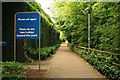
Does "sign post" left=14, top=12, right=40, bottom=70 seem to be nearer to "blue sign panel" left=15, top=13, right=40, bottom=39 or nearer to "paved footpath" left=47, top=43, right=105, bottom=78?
"blue sign panel" left=15, top=13, right=40, bottom=39

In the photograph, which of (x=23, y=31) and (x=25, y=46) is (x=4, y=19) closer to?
(x=25, y=46)

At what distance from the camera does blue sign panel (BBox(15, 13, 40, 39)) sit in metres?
6.04

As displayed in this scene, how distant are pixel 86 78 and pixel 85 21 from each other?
6.94 meters

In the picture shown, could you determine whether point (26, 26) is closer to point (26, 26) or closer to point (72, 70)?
point (26, 26)

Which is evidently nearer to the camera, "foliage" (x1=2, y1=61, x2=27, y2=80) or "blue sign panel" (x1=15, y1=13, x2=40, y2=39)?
"foliage" (x1=2, y1=61, x2=27, y2=80)

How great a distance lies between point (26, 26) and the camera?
605 centimetres

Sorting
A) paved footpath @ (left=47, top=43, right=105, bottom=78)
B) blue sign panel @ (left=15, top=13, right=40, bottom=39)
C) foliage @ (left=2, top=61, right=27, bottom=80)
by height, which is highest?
blue sign panel @ (left=15, top=13, right=40, bottom=39)

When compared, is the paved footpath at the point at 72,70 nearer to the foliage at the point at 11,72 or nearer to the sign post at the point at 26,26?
the foliage at the point at 11,72

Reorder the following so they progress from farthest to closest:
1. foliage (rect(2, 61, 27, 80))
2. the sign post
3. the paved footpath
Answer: the sign post
the paved footpath
foliage (rect(2, 61, 27, 80))

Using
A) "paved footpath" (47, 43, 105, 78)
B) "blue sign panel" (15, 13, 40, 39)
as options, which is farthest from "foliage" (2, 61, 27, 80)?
"blue sign panel" (15, 13, 40, 39)

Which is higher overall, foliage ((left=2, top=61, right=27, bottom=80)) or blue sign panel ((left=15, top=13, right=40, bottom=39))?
blue sign panel ((left=15, top=13, right=40, bottom=39))

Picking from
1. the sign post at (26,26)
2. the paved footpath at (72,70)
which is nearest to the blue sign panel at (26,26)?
the sign post at (26,26)

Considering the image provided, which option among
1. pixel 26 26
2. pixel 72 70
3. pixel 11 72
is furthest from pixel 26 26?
pixel 72 70

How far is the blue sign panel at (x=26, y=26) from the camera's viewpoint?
6.04 m
